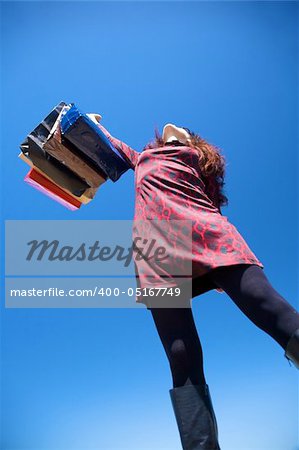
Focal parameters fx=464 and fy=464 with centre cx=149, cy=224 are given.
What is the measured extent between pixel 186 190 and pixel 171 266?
0.29 m

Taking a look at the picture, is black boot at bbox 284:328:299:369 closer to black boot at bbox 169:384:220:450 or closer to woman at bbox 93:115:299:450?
woman at bbox 93:115:299:450

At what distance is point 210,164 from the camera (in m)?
1.73

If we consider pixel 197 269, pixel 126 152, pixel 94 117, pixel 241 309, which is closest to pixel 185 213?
pixel 197 269

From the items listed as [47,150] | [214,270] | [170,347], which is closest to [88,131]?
[47,150]

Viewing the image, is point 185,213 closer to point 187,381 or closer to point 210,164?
point 210,164

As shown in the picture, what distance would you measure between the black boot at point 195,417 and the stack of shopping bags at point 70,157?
3.05ft

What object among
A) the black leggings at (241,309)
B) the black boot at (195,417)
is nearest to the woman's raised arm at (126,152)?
the black leggings at (241,309)

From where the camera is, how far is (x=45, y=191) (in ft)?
6.64

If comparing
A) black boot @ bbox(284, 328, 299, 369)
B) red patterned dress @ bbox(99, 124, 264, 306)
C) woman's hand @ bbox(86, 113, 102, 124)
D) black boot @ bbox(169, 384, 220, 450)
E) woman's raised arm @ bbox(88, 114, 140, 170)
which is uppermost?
woman's hand @ bbox(86, 113, 102, 124)

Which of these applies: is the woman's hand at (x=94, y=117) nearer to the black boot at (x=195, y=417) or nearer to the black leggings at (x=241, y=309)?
the black leggings at (x=241, y=309)

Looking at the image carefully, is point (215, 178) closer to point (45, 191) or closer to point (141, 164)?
point (141, 164)

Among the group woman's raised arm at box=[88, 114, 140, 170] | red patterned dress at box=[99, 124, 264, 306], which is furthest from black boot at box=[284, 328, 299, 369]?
woman's raised arm at box=[88, 114, 140, 170]

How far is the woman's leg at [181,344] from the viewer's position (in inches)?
54.0

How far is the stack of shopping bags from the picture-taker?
1860mm
